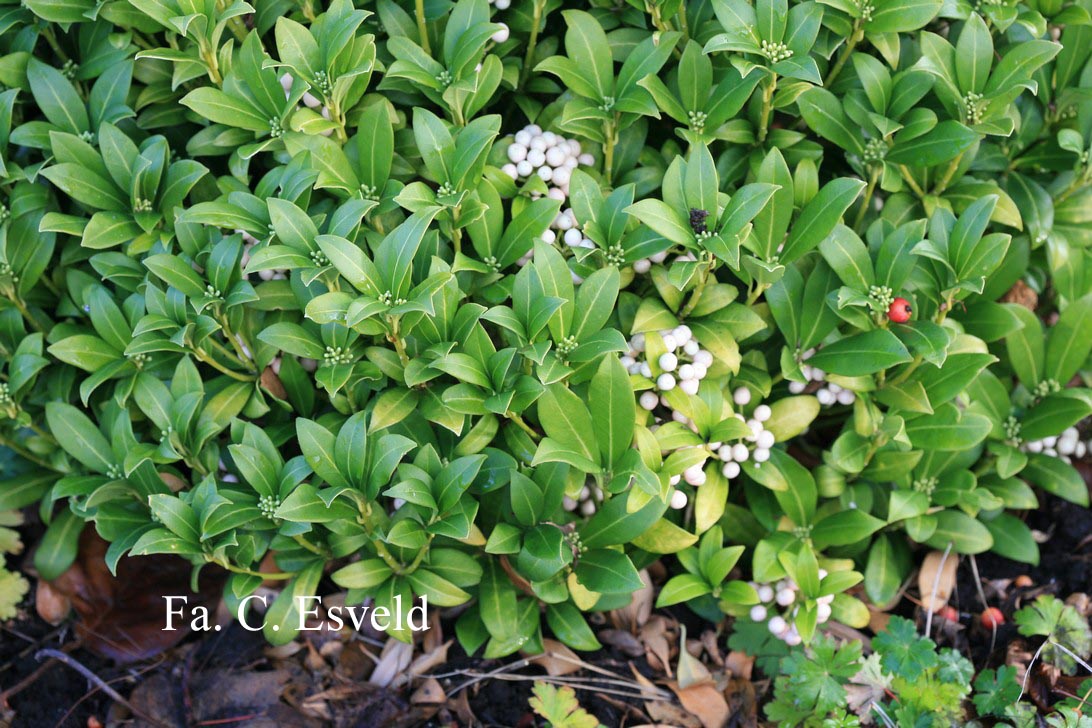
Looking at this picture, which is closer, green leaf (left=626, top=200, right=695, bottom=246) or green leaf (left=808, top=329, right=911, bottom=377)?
green leaf (left=626, top=200, right=695, bottom=246)

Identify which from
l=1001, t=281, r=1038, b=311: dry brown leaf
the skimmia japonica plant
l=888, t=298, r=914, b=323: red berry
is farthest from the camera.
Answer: l=1001, t=281, r=1038, b=311: dry brown leaf

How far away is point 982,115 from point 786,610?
4.54 feet

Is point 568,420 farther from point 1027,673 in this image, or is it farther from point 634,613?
point 1027,673

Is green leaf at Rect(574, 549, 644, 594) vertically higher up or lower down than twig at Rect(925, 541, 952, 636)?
higher up

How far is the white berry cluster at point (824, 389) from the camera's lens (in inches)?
98.8

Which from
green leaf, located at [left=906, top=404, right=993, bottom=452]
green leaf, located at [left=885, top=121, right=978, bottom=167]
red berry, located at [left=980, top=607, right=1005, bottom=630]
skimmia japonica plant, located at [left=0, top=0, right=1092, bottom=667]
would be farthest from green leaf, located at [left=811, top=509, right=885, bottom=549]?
green leaf, located at [left=885, top=121, right=978, bottom=167]

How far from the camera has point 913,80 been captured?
2.42 m

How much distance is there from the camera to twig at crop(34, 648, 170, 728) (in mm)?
2580

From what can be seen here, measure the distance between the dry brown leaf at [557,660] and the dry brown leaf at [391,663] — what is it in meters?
0.36

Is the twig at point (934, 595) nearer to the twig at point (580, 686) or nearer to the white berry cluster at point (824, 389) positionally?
the white berry cluster at point (824, 389)

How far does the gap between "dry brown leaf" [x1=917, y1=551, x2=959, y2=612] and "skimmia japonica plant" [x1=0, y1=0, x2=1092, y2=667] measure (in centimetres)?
10

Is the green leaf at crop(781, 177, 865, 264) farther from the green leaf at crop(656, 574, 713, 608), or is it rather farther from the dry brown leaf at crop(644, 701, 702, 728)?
the dry brown leaf at crop(644, 701, 702, 728)

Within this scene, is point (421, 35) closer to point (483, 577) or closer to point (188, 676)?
point (483, 577)

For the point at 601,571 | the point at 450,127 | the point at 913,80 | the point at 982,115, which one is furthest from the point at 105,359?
the point at 982,115
